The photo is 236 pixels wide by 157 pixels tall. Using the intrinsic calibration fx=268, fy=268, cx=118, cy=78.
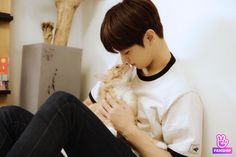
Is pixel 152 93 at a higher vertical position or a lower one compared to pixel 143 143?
higher

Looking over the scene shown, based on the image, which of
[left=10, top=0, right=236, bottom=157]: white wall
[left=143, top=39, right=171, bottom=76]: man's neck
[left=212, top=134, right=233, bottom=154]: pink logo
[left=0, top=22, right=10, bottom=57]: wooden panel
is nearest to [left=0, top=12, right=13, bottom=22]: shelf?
[left=0, top=22, right=10, bottom=57]: wooden panel

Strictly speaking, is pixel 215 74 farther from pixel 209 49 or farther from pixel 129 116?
pixel 129 116

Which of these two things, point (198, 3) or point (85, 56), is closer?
point (198, 3)

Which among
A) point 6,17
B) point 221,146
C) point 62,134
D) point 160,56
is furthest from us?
point 6,17

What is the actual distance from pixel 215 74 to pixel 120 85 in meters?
0.37

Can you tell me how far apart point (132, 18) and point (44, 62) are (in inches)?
33.0

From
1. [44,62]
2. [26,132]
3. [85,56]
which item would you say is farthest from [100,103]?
[85,56]

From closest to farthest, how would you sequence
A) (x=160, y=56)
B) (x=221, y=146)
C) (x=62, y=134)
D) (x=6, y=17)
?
(x=62, y=134)
(x=221, y=146)
(x=160, y=56)
(x=6, y=17)

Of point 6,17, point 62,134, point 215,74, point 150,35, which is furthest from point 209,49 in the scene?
point 6,17

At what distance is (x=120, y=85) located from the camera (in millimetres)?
1106

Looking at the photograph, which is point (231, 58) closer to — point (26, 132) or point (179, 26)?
point (179, 26)

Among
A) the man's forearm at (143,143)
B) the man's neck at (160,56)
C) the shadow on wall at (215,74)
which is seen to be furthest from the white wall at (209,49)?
the man's forearm at (143,143)

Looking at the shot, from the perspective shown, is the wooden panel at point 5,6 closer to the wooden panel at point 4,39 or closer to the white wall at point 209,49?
the wooden panel at point 4,39

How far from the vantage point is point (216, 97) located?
0.97 meters
